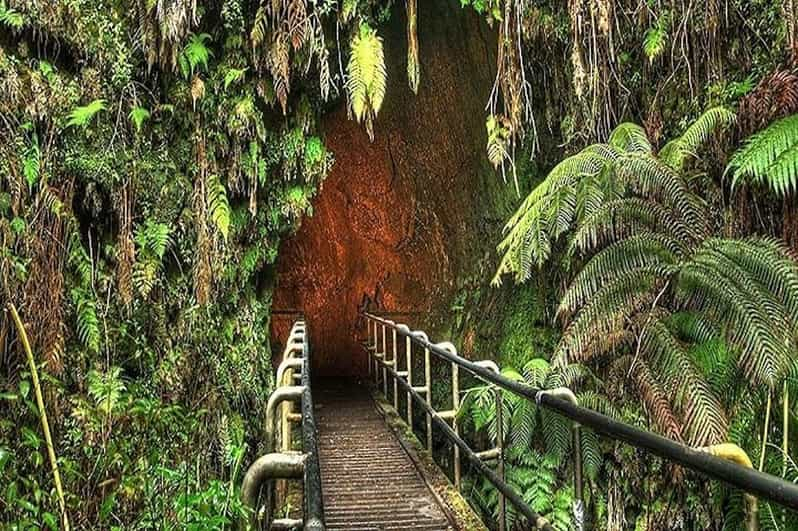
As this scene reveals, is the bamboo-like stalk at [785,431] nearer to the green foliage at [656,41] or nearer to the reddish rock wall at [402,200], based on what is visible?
the green foliage at [656,41]

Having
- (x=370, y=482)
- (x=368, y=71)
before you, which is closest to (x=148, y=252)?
(x=368, y=71)

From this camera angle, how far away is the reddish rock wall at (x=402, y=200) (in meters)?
7.51

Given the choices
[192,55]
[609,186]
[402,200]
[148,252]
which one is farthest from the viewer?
[402,200]

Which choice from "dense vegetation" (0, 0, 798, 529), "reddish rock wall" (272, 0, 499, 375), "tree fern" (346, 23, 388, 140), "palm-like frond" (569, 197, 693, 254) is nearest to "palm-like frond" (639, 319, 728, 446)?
"dense vegetation" (0, 0, 798, 529)

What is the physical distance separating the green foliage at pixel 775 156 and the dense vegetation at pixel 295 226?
17 millimetres

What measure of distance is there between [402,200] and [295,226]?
140 inches

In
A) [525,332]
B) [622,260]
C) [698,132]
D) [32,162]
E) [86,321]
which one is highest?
[32,162]

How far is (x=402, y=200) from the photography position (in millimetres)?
10570

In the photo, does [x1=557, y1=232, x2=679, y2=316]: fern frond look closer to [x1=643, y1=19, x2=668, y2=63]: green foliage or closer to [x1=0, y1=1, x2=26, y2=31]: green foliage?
[x1=643, y1=19, x2=668, y2=63]: green foliage

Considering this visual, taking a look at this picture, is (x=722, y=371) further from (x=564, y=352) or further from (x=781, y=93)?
(x=781, y=93)

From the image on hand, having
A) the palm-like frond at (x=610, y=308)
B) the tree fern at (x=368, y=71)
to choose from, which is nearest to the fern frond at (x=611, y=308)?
the palm-like frond at (x=610, y=308)

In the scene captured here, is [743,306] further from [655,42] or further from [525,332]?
[525,332]

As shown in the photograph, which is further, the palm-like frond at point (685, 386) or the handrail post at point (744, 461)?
the palm-like frond at point (685, 386)

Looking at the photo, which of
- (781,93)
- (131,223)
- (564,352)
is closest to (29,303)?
(131,223)
